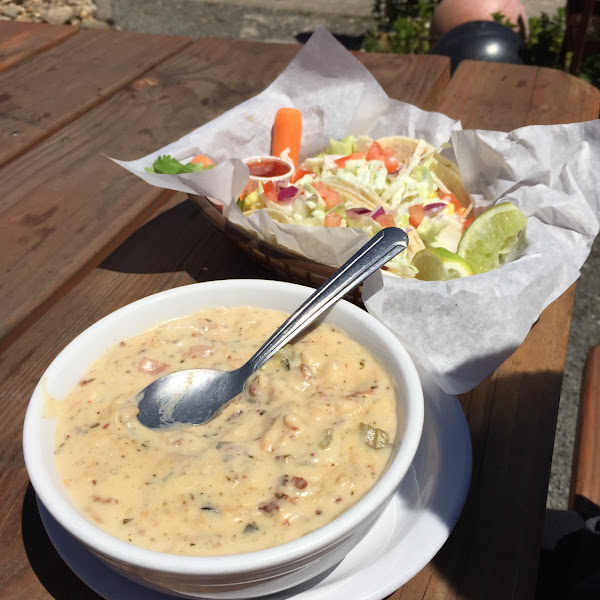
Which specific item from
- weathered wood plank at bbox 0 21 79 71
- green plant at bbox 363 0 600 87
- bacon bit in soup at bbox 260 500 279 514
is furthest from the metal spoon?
green plant at bbox 363 0 600 87

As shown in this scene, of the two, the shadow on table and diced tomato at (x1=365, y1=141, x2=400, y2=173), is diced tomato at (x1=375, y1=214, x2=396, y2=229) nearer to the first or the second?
diced tomato at (x1=365, y1=141, x2=400, y2=173)

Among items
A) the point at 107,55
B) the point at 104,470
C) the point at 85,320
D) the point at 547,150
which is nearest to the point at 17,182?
the point at 85,320

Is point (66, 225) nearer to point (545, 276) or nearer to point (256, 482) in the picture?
point (256, 482)

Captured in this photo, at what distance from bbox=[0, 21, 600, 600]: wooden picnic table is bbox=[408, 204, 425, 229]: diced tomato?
1.82 ft

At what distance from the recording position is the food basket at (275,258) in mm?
1736

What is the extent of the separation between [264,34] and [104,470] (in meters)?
7.69

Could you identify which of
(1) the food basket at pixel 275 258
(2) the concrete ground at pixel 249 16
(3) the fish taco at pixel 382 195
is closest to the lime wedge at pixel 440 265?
(3) the fish taco at pixel 382 195

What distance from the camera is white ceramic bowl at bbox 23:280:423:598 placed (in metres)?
0.99

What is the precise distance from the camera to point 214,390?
140 centimetres

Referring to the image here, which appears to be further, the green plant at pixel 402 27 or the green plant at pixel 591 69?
the green plant at pixel 402 27

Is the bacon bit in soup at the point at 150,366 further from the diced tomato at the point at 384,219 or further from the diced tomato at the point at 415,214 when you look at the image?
the diced tomato at the point at 415,214

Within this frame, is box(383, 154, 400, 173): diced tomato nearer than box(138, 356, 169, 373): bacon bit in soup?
No

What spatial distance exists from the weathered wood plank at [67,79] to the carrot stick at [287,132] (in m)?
0.84

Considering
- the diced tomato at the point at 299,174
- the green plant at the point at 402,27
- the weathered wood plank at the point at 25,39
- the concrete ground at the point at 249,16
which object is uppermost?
the weathered wood plank at the point at 25,39
